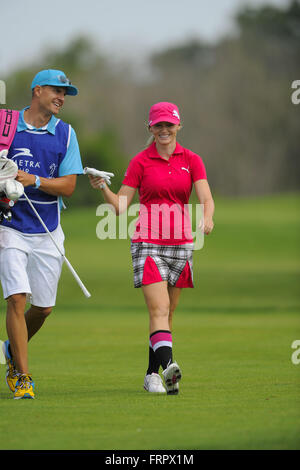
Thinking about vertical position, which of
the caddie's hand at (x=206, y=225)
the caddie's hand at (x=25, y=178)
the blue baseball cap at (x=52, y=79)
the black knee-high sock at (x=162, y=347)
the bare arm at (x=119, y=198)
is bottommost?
the black knee-high sock at (x=162, y=347)

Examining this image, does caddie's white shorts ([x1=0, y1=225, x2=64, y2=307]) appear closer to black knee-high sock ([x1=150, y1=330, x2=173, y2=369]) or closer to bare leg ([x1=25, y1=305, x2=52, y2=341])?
bare leg ([x1=25, y1=305, x2=52, y2=341])

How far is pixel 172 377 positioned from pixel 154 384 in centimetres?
56

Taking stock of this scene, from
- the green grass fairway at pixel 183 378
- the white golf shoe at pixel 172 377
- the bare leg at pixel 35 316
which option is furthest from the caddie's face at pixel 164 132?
the green grass fairway at pixel 183 378

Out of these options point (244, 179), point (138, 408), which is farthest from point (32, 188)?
point (244, 179)

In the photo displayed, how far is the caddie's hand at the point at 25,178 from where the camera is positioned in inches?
311

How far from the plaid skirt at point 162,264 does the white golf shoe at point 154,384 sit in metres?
0.75

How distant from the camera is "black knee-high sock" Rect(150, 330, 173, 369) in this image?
816 cm

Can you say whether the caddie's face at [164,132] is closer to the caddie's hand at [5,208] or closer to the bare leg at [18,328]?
the caddie's hand at [5,208]

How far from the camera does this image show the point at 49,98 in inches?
328

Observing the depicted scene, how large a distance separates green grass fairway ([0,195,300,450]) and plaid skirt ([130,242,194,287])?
0.90 m

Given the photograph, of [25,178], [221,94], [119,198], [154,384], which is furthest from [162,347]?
[221,94]

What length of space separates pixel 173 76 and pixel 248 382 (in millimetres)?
83787

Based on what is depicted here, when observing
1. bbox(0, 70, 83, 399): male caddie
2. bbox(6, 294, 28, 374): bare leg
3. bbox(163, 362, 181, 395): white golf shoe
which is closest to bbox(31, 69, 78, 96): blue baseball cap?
bbox(0, 70, 83, 399): male caddie

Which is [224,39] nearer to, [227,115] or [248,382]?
[227,115]
